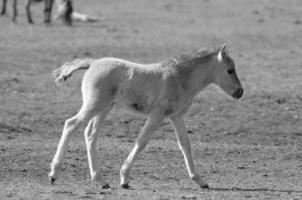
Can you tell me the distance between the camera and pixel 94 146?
965 cm

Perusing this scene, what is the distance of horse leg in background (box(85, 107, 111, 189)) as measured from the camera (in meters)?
9.43

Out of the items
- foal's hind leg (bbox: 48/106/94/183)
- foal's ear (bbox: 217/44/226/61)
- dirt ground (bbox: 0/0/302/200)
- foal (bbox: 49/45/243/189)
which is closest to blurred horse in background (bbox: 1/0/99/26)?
dirt ground (bbox: 0/0/302/200)

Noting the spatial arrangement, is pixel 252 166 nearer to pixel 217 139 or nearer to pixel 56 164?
pixel 217 139

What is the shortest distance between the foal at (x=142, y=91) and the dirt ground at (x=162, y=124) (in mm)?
406

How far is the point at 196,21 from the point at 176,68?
18012mm

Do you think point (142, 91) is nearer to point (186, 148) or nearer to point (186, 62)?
point (186, 62)

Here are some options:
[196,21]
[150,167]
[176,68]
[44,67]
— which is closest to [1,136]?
[150,167]

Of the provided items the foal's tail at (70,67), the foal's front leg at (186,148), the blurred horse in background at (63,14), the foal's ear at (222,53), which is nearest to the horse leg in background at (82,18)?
the blurred horse in background at (63,14)

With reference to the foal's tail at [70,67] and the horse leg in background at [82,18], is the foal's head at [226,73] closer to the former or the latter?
the foal's tail at [70,67]

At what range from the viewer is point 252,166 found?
36.9ft

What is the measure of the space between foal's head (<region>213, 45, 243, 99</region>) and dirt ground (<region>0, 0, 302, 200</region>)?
1.12 m

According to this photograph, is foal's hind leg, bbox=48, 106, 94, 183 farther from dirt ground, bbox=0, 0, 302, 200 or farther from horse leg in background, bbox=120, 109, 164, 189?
horse leg in background, bbox=120, 109, 164, 189

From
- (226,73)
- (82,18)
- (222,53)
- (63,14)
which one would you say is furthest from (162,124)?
(82,18)

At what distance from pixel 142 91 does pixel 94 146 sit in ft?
2.69
